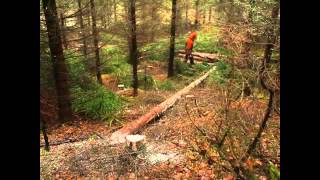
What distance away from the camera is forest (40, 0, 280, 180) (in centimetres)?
695

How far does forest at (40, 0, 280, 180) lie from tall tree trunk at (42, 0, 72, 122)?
40mm

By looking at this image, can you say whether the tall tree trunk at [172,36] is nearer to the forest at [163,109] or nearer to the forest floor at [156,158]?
the forest at [163,109]

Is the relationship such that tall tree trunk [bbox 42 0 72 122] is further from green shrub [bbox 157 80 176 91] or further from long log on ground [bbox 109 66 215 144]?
green shrub [bbox 157 80 176 91]

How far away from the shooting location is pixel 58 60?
41.0ft

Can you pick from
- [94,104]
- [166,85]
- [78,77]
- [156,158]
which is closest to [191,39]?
[166,85]

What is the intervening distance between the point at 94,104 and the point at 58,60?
9.14 ft

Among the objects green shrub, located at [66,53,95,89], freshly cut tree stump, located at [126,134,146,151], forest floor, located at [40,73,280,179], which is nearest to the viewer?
forest floor, located at [40,73,280,179]

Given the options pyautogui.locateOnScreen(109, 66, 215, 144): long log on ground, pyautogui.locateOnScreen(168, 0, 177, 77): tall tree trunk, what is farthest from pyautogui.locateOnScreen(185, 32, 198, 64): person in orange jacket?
pyautogui.locateOnScreen(109, 66, 215, 144): long log on ground

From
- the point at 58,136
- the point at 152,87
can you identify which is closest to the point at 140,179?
the point at 58,136

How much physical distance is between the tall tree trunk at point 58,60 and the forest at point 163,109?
0.13 ft

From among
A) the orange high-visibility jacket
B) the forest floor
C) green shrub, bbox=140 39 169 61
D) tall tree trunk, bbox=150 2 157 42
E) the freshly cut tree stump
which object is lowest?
the forest floor

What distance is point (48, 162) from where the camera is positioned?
8.53 meters

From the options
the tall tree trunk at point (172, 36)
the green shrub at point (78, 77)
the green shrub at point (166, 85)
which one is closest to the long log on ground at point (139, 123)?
the green shrub at point (166, 85)
